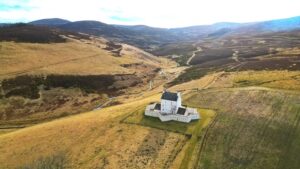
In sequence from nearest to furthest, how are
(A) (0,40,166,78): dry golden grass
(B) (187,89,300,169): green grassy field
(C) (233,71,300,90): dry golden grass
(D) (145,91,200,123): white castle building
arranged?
(B) (187,89,300,169): green grassy field, (D) (145,91,200,123): white castle building, (C) (233,71,300,90): dry golden grass, (A) (0,40,166,78): dry golden grass

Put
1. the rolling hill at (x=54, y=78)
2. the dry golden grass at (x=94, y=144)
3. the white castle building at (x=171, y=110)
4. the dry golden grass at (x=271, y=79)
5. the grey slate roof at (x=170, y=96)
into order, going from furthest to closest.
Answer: the rolling hill at (x=54, y=78) → the dry golden grass at (x=271, y=79) → the grey slate roof at (x=170, y=96) → the white castle building at (x=171, y=110) → the dry golden grass at (x=94, y=144)

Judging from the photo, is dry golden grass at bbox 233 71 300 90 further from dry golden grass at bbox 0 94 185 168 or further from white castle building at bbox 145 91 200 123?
dry golden grass at bbox 0 94 185 168

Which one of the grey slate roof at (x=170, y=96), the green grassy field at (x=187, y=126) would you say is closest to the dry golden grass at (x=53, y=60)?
the green grassy field at (x=187, y=126)

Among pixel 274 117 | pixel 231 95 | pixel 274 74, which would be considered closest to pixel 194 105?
pixel 231 95

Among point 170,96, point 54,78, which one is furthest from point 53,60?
point 170,96

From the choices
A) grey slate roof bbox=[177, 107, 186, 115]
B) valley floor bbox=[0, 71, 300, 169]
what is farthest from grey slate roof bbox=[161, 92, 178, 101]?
valley floor bbox=[0, 71, 300, 169]

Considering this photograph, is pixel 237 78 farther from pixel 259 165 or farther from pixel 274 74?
pixel 259 165

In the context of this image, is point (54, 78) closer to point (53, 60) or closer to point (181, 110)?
point (53, 60)

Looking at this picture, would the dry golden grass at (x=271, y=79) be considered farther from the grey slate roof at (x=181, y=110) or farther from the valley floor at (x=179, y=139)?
the grey slate roof at (x=181, y=110)
